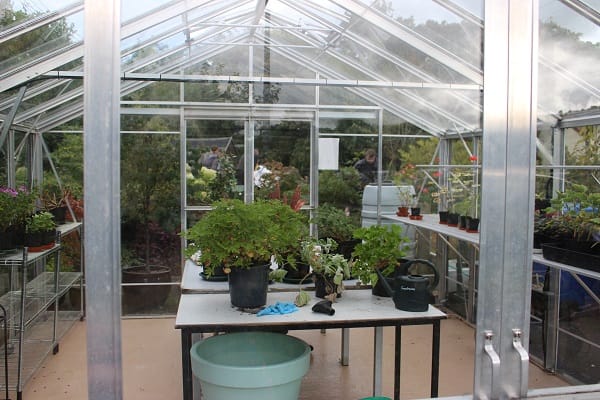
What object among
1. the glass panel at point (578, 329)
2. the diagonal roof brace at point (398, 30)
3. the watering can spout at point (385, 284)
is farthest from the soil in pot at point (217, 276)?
the diagonal roof brace at point (398, 30)

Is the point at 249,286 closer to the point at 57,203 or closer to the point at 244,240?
the point at 244,240

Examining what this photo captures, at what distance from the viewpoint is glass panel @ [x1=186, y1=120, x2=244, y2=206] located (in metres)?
5.45

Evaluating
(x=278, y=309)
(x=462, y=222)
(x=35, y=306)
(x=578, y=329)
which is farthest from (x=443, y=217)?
(x=35, y=306)

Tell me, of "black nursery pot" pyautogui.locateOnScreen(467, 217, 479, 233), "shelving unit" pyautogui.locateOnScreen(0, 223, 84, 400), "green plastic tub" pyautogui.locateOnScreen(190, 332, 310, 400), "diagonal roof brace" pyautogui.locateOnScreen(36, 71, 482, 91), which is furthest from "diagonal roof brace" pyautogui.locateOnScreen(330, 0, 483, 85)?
"shelving unit" pyautogui.locateOnScreen(0, 223, 84, 400)

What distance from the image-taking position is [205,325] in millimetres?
2213

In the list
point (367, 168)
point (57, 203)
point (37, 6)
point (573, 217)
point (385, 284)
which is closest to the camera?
point (385, 284)

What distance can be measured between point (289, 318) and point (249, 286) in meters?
0.23

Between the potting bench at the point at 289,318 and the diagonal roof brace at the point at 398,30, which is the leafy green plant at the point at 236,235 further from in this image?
the diagonal roof brace at the point at 398,30

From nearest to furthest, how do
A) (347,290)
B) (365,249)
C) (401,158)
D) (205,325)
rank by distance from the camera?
(205,325) → (365,249) → (347,290) → (401,158)

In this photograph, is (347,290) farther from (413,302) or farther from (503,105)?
(503,105)

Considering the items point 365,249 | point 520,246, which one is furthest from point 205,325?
point 520,246

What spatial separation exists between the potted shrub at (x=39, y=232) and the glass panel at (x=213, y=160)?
1619 millimetres

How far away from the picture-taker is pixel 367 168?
5828 mm

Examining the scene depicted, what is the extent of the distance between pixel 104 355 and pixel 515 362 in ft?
3.49
